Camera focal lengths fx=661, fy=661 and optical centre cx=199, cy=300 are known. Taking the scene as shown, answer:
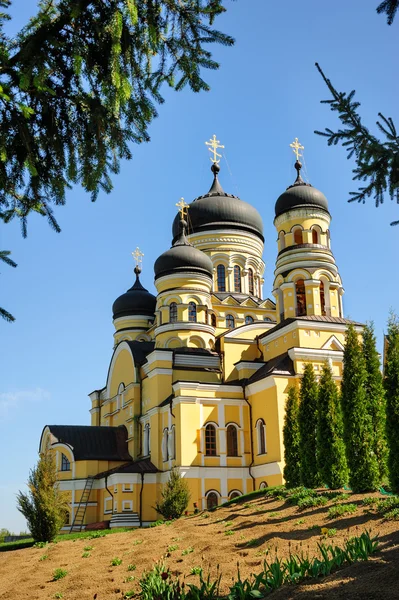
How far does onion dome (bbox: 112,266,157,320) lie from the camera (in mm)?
37438

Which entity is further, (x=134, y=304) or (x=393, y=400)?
(x=134, y=304)

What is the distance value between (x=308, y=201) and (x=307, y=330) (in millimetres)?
6124

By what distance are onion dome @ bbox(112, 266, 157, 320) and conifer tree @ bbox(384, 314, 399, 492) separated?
76.7 ft

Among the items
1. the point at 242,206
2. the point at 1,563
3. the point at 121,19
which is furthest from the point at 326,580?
the point at 242,206

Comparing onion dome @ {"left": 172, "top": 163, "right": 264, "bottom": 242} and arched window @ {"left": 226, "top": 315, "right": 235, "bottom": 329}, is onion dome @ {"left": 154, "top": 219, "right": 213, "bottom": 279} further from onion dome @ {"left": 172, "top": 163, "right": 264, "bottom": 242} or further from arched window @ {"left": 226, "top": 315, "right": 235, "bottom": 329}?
onion dome @ {"left": 172, "top": 163, "right": 264, "bottom": 242}

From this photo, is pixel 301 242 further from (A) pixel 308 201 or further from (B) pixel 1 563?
(B) pixel 1 563

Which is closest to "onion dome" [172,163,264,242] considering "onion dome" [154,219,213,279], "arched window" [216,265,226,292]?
"arched window" [216,265,226,292]

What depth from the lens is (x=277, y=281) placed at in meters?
28.0

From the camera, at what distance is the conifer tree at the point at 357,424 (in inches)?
592

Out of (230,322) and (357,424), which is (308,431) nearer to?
(357,424)

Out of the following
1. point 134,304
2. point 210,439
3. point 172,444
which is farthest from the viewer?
point 134,304

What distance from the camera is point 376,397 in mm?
16359

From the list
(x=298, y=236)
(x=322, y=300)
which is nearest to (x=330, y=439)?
(x=322, y=300)

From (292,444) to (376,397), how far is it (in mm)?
3791
